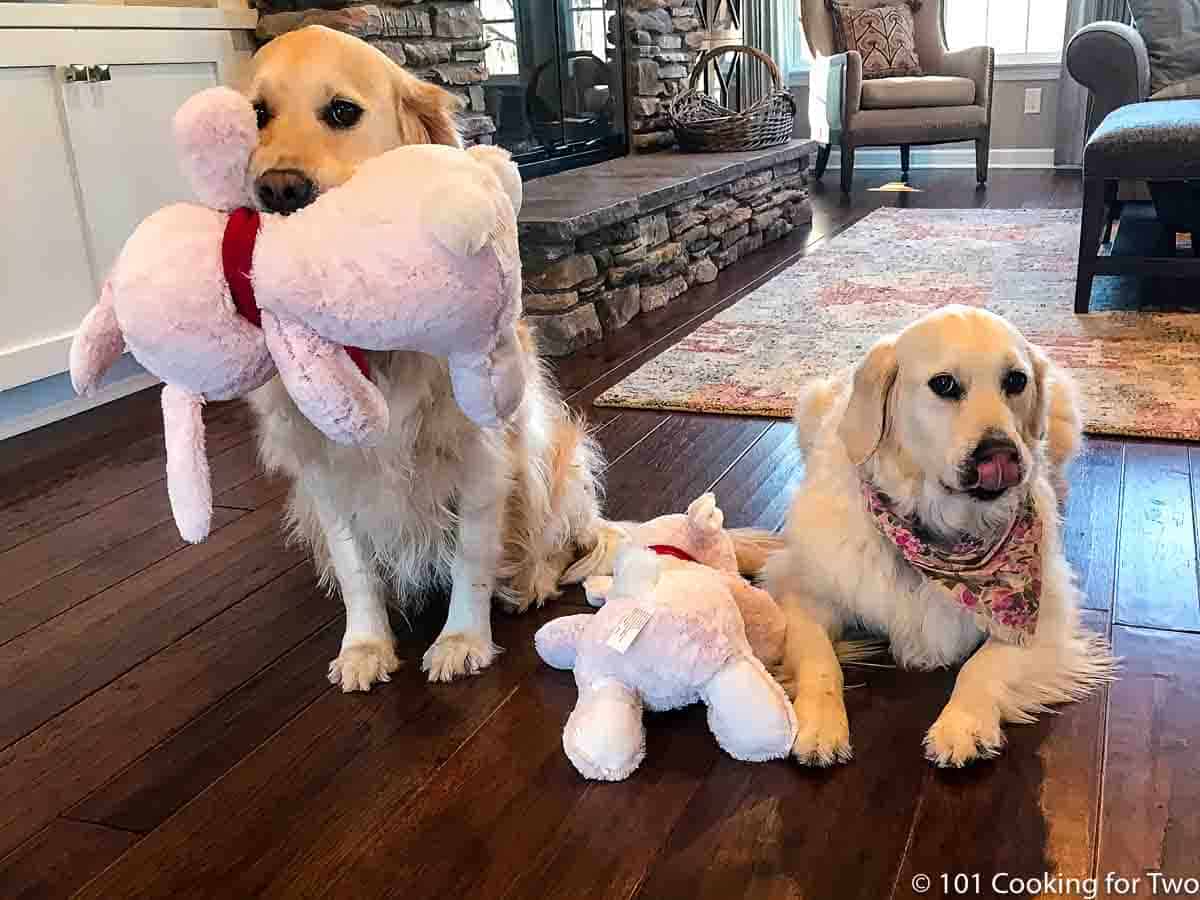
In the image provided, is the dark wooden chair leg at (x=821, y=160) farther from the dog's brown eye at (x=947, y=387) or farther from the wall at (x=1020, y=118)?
the dog's brown eye at (x=947, y=387)

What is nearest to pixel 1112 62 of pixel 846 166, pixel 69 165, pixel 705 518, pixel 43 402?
pixel 846 166

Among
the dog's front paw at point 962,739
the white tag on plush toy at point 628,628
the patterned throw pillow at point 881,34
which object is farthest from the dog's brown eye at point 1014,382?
the patterned throw pillow at point 881,34

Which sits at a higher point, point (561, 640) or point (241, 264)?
point (241, 264)

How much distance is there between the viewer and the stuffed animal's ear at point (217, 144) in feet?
4.01

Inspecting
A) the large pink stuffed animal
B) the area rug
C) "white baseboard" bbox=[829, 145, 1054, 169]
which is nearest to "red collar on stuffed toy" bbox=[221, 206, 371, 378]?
the large pink stuffed animal

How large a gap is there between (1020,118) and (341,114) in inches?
259

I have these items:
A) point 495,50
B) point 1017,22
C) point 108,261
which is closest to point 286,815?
point 108,261

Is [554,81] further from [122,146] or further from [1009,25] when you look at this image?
[1009,25]

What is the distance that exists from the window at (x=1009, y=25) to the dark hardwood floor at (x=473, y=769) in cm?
578

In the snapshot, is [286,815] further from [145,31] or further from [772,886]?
[145,31]

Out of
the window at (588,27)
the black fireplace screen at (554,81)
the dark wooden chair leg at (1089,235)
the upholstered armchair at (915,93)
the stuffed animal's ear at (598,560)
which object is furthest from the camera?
the upholstered armchair at (915,93)

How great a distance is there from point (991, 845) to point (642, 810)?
386mm

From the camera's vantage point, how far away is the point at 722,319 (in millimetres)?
3646

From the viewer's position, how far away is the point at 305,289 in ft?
3.73
